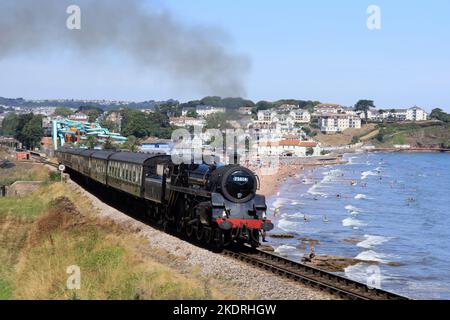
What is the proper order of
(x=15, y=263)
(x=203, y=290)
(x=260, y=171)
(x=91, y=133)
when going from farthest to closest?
1. (x=91, y=133)
2. (x=260, y=171)
3. (x=15, y=263)
4. (x=203, y=290)

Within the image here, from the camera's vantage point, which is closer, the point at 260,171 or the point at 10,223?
the point at 10,223

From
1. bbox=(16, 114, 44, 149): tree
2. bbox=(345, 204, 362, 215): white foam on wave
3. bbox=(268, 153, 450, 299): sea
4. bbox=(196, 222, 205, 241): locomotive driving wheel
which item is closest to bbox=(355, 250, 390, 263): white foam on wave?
bbox=(268, 153, 450, 299): sea

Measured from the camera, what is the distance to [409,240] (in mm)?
50438

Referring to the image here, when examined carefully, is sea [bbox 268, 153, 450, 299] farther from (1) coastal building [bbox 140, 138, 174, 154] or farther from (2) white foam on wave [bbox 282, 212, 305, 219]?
(1) coastal building [bbox 140, 138, 174, 154]

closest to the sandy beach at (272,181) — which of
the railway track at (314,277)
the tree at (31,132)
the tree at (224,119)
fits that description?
the tree at (224,119)

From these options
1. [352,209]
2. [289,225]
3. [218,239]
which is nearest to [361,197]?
[352,209]

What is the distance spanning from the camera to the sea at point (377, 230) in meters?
34.5

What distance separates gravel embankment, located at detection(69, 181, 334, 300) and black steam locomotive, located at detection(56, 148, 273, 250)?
0.88m

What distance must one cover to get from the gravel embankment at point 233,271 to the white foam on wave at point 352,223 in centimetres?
3188

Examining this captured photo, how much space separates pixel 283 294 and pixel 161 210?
13.6m

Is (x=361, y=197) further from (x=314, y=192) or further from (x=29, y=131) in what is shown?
(x=29, y=131)

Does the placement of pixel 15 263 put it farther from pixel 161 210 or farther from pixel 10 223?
pixel 10 223
